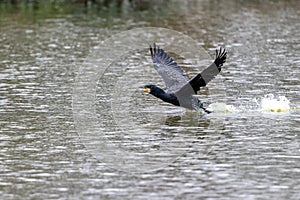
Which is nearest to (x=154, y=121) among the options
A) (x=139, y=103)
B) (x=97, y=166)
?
(x=139, y=103)

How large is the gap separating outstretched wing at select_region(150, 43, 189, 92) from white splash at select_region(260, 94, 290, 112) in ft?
4.30

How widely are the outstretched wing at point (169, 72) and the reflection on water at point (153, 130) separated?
1.54 ft

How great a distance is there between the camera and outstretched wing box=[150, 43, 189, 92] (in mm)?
14320

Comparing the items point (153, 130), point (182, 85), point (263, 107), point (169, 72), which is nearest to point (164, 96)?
point (182, 85)

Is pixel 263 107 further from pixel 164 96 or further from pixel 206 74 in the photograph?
pixel 164 96

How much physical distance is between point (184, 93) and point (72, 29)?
1388cm

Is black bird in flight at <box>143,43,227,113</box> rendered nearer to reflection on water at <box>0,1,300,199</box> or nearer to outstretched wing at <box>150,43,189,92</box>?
outstretched wing at <box>150,43,189,92</box>

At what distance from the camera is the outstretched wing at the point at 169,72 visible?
1432 centimetres

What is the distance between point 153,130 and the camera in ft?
42.5

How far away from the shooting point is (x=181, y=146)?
11742 millimetres

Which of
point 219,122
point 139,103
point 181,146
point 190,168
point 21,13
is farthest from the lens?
point 21,13

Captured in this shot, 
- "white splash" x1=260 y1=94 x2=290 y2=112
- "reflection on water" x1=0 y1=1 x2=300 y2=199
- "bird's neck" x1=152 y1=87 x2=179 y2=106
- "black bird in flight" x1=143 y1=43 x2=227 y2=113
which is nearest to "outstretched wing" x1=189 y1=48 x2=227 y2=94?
"black bird in flight" x1=143 y1=43 x2=227 y2=113

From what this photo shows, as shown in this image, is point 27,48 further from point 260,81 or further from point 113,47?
point 260,81

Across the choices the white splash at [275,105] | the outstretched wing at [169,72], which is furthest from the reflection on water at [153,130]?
the outstretched wing at [169,72]
